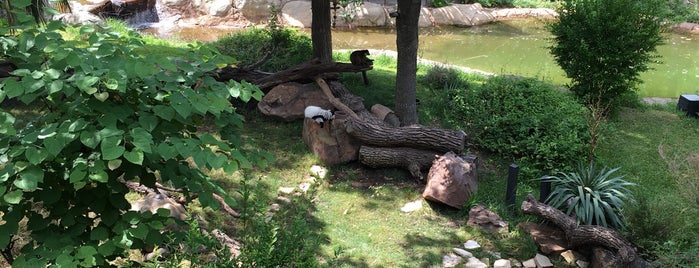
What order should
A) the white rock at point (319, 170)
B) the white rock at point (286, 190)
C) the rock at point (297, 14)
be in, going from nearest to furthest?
1. the white rock at point (286, 190)
2. the white rock at point (319, 170)
3. the rock at point (297, 14)

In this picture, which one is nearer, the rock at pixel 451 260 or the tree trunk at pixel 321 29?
the rock at pixel 451 260

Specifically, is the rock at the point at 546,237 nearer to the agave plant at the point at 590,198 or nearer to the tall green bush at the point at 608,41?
the agave plant at the point at 590,198

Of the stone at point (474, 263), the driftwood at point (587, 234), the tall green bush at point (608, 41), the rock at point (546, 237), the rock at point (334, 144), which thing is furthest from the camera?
the tall green bush at point (608, 41)

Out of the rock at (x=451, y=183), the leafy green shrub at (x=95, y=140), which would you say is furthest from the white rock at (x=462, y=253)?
the leafy green shrub at (x=95, y=140)

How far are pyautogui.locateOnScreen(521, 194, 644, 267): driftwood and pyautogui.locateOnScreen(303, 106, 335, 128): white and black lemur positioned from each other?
2584 mm

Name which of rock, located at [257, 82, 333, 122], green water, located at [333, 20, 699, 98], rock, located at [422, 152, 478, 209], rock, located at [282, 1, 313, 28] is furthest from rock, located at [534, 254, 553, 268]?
rock, located at [282, 1, 313, 28]

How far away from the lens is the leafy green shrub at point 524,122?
22.1 feet

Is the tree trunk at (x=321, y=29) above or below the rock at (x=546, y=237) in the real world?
above

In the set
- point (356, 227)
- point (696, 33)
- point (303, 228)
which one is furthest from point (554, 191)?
point (696, 33)

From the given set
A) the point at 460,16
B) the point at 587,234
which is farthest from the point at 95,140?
the point at 460,16

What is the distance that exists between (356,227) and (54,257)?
333cm

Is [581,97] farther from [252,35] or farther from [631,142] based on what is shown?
[252,35]

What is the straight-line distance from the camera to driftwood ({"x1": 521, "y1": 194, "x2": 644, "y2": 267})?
452 centimetres

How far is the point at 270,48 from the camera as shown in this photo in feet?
32.7
